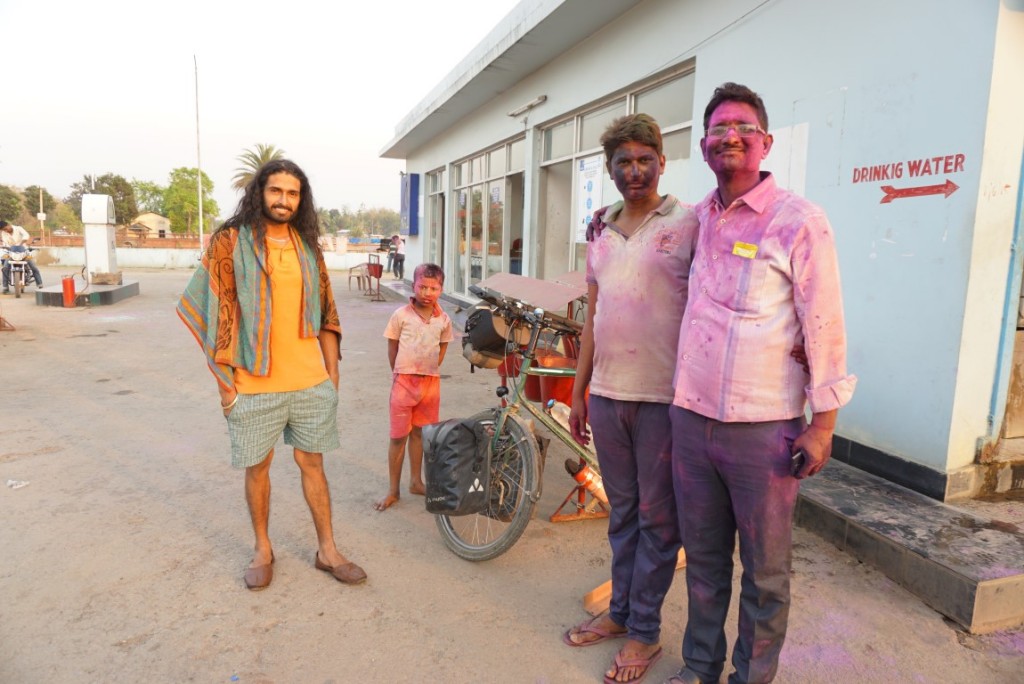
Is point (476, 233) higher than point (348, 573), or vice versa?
point (476, 233)

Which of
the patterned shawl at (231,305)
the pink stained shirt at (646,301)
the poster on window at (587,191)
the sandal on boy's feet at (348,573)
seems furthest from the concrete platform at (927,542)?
the poster on window at (587,191)

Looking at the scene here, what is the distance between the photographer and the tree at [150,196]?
79375 millimetres

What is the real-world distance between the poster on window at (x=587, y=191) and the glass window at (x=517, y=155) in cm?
232

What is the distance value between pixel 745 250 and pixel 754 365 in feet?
1.13

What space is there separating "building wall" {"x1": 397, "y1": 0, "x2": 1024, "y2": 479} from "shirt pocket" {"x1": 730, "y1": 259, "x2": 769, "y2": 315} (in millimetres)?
2241

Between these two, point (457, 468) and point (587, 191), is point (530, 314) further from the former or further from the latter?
point (587, 191)

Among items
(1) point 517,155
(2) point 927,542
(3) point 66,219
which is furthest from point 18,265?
(3) point 66,219

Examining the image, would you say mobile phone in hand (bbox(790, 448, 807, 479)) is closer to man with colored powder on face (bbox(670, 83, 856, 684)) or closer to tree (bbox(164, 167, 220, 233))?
man with colored powder on face (bbox(670, 83, 856, 684))

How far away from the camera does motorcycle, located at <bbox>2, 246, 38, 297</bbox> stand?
655 inches

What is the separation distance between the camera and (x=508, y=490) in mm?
3322

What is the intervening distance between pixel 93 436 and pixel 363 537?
3.07m

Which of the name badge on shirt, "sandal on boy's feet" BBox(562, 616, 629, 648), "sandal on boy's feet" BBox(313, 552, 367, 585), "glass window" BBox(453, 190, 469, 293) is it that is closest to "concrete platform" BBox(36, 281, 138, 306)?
"glass window" BBox(453, 190, 469, 293)

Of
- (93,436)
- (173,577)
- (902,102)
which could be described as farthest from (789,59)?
(93,436)

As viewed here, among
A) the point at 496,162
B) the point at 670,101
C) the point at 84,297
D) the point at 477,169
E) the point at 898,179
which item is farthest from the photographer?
the point at 84,297
